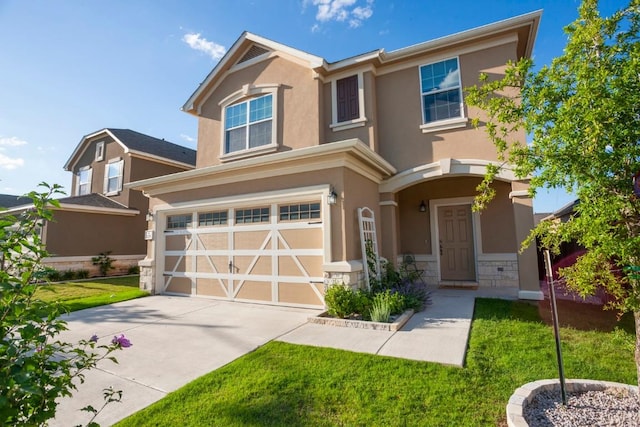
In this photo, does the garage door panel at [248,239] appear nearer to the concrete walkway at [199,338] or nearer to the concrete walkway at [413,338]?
the concrete walkway at [199,338]

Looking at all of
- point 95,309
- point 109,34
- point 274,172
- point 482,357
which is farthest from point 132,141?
point 482,357

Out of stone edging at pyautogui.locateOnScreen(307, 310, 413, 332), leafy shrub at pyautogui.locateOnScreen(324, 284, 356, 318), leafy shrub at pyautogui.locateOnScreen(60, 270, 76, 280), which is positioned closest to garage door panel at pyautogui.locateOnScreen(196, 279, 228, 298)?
stone edging at pyautogui.locateOnScreen(307, 310, 413, 332)

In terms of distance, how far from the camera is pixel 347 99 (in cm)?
884

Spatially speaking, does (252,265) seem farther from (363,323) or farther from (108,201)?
(108,201)

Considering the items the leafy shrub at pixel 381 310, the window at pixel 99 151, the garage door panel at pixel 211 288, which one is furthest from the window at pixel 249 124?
the window at pixel 99 151

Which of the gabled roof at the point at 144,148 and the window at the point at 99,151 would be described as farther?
the window at the point at 99,151

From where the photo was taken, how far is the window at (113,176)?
16.0m

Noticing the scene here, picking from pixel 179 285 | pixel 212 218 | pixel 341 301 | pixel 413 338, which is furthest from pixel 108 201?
pixel 413 338

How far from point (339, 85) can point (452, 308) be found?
6.58m

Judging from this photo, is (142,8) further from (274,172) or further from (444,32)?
(444,32)

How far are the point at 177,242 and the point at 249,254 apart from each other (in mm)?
2780

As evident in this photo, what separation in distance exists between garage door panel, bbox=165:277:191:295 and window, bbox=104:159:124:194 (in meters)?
9.52

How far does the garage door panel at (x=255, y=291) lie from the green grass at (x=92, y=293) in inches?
133

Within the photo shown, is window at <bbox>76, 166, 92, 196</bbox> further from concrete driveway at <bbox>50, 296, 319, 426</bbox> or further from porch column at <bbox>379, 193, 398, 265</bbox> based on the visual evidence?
porch column at <bbox>379, 193, 398, 265</bbox>
